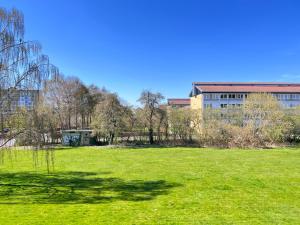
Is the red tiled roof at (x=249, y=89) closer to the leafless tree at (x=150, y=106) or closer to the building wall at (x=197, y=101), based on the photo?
the building wall at (x=197, y=101)

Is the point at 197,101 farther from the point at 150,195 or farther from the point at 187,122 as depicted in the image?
the point at 150,195

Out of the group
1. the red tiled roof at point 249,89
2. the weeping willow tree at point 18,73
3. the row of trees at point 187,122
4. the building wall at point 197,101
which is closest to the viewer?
the weeping willow tree at point 18,73

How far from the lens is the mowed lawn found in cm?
836

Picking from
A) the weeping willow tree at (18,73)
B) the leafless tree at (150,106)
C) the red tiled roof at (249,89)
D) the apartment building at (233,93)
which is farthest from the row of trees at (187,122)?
the weeping willow tree at (18,73)

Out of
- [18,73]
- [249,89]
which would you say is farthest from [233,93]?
[18,73]

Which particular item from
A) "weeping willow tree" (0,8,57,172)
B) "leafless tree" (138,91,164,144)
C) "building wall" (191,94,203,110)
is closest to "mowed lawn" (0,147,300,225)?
"weeping willow tree" (0,8,57,172)

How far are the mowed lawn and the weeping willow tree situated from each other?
7.64 feet

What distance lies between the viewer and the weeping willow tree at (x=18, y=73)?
9922 mm

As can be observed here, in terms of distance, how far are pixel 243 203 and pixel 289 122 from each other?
29.5m

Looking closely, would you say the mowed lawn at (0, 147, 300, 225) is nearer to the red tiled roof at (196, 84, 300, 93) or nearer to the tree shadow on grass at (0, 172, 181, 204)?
the tree shadow on grass at (0, 172, 181, 204)

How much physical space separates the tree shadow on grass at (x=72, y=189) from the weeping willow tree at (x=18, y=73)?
6.19 feet

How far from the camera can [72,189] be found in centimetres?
1198

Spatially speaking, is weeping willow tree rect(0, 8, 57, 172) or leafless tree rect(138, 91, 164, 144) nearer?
weeping willow tree rect(0, 8, 57, 172)

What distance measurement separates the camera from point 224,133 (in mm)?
34531
